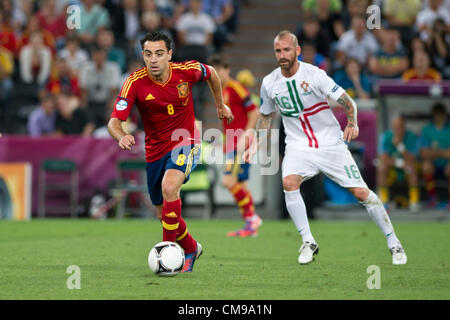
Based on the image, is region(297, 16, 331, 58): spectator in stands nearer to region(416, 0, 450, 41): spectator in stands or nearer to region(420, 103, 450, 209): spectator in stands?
region(416, 0, 450, 41): spectator in stands

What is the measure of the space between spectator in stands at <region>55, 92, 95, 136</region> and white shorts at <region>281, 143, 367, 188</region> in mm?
10650

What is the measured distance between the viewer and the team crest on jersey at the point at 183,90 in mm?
8434

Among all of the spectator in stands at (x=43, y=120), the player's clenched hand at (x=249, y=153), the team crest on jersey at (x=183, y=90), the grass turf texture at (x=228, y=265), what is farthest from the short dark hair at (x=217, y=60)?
the spectator in stands at (x=43, y=120)

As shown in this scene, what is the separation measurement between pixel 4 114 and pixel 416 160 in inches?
385

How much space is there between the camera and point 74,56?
68.3 ft

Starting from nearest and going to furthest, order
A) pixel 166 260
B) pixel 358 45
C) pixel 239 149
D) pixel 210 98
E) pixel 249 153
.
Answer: pixel 166 260, pixel 249 153, pixel 239 149, pixel 358 45, pixel 210 98

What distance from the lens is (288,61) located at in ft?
30.1

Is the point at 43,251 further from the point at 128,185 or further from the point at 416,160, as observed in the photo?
the point at 416,160

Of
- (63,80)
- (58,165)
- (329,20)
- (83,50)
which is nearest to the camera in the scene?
(58,165)

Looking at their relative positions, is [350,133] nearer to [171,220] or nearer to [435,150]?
[171,220]

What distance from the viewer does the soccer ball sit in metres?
7.90

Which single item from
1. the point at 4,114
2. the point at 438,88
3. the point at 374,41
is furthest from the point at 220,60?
the point at 4,114

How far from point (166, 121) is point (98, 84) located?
1187cm

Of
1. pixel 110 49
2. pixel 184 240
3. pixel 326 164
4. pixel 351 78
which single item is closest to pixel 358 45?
pixel 351 78
